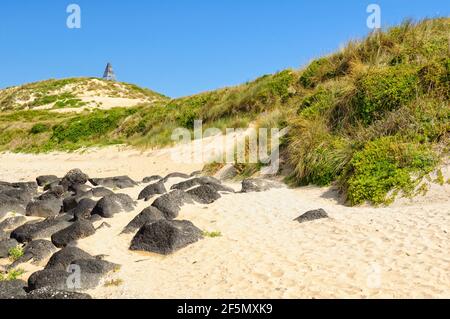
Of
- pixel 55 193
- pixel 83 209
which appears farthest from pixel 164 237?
pixel 55 193

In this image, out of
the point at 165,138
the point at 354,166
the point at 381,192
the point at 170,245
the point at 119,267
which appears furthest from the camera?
the point at 165,138

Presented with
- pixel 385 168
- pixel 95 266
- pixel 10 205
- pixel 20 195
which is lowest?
pixel 95 266

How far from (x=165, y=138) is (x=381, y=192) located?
15.1 m

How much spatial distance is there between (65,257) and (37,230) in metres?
2.48

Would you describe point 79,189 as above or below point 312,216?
above

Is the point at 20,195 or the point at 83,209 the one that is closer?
the point at 83,209

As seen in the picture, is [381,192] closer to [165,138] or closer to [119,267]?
[119,267]

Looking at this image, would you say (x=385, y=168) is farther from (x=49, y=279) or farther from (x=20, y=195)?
(x=20, y=195)

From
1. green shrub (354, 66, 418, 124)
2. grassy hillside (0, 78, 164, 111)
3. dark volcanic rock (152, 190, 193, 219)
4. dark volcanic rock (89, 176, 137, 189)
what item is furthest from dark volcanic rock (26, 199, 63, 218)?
grassy hillside (0, 78, 164, 111)

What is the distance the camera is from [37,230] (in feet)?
32.4

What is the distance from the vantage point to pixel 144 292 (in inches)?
250
